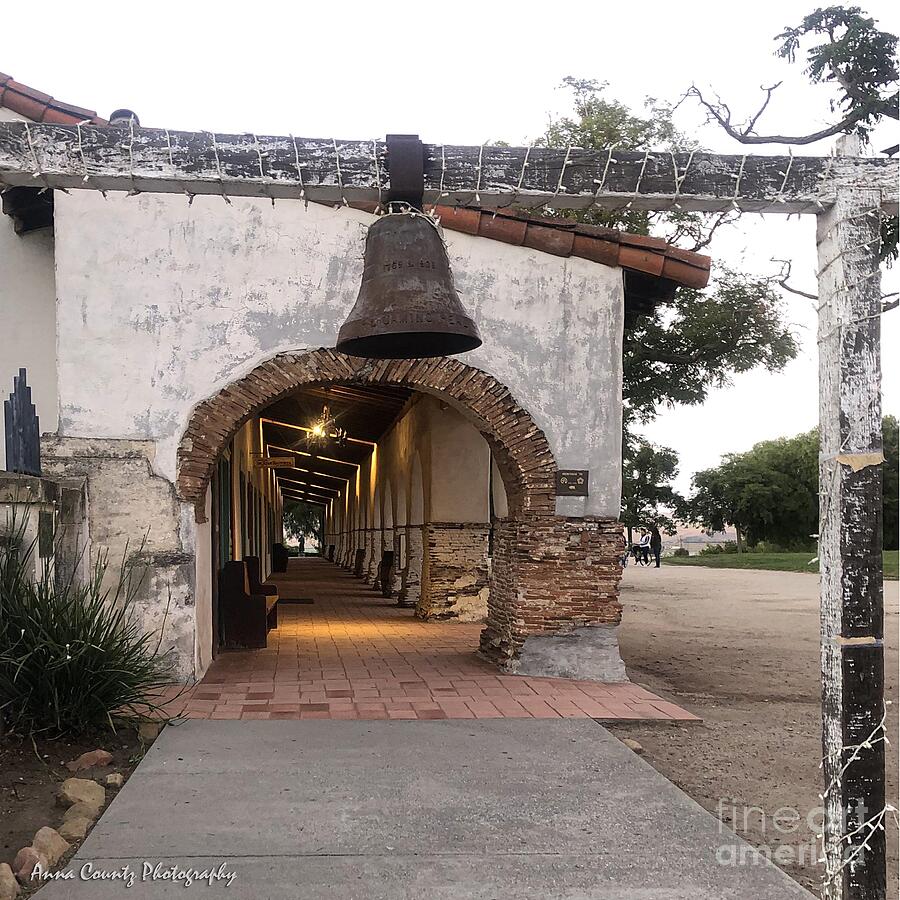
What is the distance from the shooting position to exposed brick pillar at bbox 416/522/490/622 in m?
13.8

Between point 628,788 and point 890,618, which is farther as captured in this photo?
point 890,618

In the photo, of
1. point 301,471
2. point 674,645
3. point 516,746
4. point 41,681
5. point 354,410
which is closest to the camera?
point 41,681

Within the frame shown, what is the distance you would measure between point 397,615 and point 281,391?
23.8 feet

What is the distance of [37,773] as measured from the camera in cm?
538

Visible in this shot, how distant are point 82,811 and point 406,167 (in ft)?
11.4

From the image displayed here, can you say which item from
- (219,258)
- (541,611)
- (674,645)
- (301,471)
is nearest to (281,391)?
(219,258)

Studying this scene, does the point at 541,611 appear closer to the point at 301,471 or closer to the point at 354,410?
the point at 354,410

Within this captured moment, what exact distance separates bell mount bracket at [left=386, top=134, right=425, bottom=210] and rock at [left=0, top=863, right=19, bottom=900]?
10.1 ft

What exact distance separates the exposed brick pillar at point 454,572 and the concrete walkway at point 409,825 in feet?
24.0

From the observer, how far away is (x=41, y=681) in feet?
19.2

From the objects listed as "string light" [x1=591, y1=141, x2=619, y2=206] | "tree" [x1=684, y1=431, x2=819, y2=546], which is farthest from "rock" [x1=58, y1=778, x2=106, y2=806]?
"tree" [x1=684, y1=431, x2=819, y2=546]

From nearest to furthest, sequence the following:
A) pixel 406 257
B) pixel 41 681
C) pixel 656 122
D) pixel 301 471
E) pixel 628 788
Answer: pixel 406 257 < pixel 628 788 < pixel 41 681 < pixel 656 122 < pixel 301 471

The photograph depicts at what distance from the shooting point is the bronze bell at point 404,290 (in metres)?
3.63

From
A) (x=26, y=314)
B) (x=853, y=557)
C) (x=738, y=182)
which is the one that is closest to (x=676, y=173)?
(x=738, y=182)
